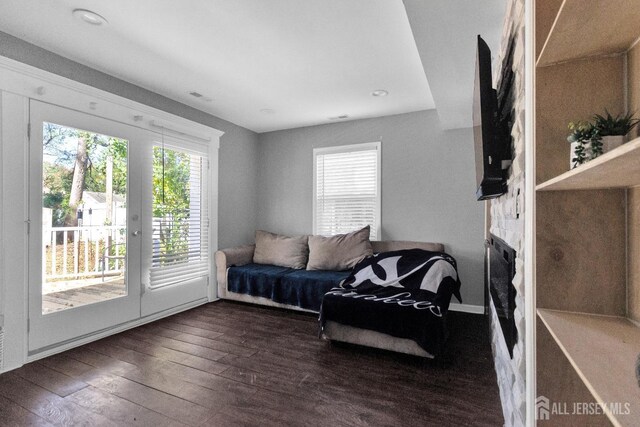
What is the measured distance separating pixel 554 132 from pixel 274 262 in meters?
3.78

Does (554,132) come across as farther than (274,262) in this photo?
No

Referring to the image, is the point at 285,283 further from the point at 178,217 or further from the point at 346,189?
the point at 346,189

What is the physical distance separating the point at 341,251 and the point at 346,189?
0.97 metres

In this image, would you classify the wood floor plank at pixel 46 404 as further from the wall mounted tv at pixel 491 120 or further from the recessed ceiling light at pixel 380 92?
the recessed ceiling light at pixel 380 92

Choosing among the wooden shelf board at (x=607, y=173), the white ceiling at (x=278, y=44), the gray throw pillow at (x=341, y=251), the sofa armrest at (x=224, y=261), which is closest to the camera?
the wooden shelf board at (x=607, y=173)

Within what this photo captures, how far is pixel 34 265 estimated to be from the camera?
2.43 meters

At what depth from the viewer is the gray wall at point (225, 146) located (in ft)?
8.63

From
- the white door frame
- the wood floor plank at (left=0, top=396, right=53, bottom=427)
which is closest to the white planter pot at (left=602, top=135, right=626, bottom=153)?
the wood floor plank at (left=0, top=396, right=53, bottom=427)

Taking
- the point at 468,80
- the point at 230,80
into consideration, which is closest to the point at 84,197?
the point at 230,80

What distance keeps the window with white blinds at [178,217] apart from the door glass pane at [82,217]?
0.36 meters

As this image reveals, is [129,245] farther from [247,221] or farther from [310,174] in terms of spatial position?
[310,174]

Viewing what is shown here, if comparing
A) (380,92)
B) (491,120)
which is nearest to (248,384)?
(491,120)

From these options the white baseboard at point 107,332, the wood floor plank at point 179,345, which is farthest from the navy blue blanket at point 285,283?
the wood floor plank at point 179,345

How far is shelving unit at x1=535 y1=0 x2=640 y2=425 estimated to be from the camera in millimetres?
771
